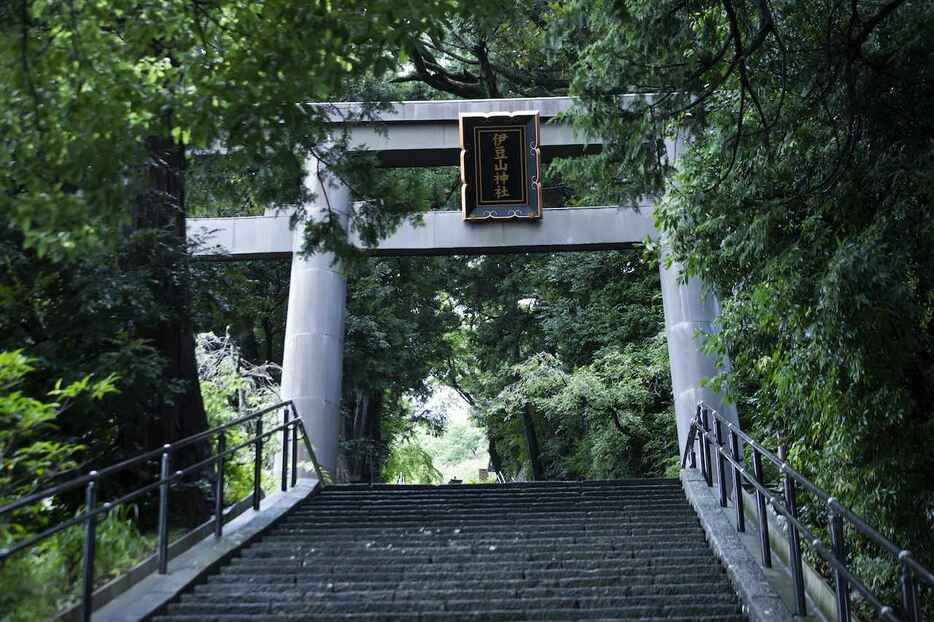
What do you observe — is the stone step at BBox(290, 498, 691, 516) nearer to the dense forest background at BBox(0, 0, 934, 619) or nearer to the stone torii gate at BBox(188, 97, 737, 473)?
the dense forest background at BBox(0, 0, 934, 619)

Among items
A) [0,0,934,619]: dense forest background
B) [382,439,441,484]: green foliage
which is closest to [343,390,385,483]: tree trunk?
[382,439,441,484]: green foliage

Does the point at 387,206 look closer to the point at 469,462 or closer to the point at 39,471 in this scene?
the point at 39,471

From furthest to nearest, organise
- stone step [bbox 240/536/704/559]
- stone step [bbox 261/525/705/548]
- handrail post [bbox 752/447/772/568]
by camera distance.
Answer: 1. stone step [bbox 261/525/705/548]
2. stone step [bbox 240/536/704/559]
3. handrail post [bbox 752/447/772/568]

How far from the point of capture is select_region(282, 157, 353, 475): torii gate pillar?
13.6 meters

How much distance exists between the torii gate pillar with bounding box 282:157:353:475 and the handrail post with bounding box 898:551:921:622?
10.3m

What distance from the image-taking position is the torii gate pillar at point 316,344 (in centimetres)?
1356

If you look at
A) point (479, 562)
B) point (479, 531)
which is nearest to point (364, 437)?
point (479, 531)

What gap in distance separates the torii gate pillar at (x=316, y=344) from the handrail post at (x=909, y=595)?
1027cm

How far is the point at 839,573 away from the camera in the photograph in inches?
177

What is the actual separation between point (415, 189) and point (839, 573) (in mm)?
4422

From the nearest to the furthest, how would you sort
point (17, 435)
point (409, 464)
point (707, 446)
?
1. point (17, 435)
2. point (707, 446)
3. point (409, 464)

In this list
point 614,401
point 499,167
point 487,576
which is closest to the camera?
point 487,576

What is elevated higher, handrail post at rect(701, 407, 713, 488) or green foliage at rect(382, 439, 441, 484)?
handrail post at rect(701, 407, 713, 488)

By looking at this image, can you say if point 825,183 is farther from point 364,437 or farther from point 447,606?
point 364,437
